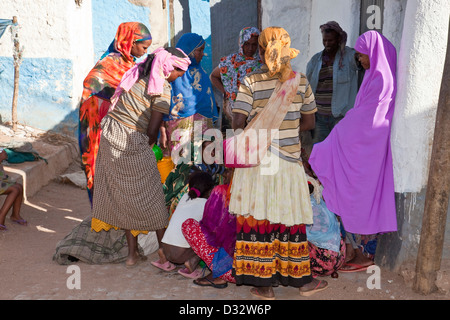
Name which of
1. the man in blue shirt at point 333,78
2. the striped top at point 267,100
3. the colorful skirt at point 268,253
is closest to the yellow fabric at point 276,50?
the striped top at point 267,100

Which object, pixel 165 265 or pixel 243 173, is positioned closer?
pixel 243 173

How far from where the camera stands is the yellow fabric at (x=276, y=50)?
316cm

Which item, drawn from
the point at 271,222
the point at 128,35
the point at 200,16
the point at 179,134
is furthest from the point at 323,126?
the point at 200,16

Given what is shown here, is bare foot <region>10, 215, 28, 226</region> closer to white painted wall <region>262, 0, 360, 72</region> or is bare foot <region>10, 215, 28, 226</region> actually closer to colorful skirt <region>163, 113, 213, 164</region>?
colorful skirt <region>163, 113, 213, 164</region>

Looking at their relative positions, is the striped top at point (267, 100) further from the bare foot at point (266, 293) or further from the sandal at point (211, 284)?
the sandal at point (211, 284)

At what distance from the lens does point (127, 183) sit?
164 inches

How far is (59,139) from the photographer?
27.4 feet

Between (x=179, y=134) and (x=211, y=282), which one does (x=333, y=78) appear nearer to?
(x=179, y=134)

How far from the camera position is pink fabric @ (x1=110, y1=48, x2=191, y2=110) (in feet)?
13.0

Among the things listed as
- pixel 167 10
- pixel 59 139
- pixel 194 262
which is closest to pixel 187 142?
pixel 194 262

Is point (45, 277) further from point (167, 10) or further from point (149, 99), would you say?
point (167, 10)

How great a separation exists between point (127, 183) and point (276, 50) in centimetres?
179

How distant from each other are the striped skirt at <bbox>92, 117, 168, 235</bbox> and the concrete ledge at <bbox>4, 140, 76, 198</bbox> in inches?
93.2

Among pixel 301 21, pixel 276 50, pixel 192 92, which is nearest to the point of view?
pixel 276 50
